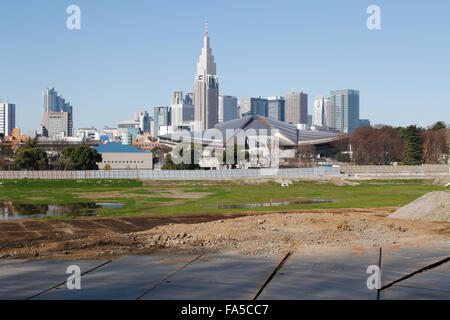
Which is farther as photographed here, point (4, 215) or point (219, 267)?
point (4, 215)

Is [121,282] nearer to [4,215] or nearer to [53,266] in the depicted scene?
[53,266]

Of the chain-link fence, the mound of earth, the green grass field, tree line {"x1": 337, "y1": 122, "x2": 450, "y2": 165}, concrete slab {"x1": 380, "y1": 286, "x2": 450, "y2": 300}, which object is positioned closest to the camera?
concrete slab {"x1": 380, "y1": 286, "x2": 450, "y2": 300}

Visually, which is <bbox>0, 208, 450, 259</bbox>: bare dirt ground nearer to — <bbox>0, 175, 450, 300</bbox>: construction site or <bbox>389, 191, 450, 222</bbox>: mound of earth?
<bbox>0, 175, 450, 300</bbox>: construction site

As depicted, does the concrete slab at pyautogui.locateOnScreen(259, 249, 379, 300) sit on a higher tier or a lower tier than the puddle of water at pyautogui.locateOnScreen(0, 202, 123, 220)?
higher

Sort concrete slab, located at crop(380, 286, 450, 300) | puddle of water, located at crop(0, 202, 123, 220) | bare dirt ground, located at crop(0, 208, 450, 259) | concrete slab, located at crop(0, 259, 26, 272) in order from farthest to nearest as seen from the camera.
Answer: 1. puddle of water, located at crop(0, 202, 123, 220)
2. bare dirt ground, located at crop(0, 208, 450, 259)
3. concrete slab, located at crop(0, 259, 26, 272)
4. concrete slab, located at crop(380, 286, 450, 300)

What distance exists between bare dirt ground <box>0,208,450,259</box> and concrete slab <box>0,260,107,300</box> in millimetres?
828

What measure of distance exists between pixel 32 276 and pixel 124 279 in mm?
1828

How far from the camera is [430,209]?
1625cm

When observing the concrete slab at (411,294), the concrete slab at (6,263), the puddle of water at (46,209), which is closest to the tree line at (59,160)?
the puddle of water at (46,209)

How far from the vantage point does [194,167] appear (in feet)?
224

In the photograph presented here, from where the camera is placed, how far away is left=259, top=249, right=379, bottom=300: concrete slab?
24.9 feet

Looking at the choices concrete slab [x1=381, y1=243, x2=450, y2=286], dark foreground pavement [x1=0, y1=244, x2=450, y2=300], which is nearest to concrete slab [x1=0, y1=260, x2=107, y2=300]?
dark foreground pavement [x1=0, y1=244, x2=450, y2=300]
